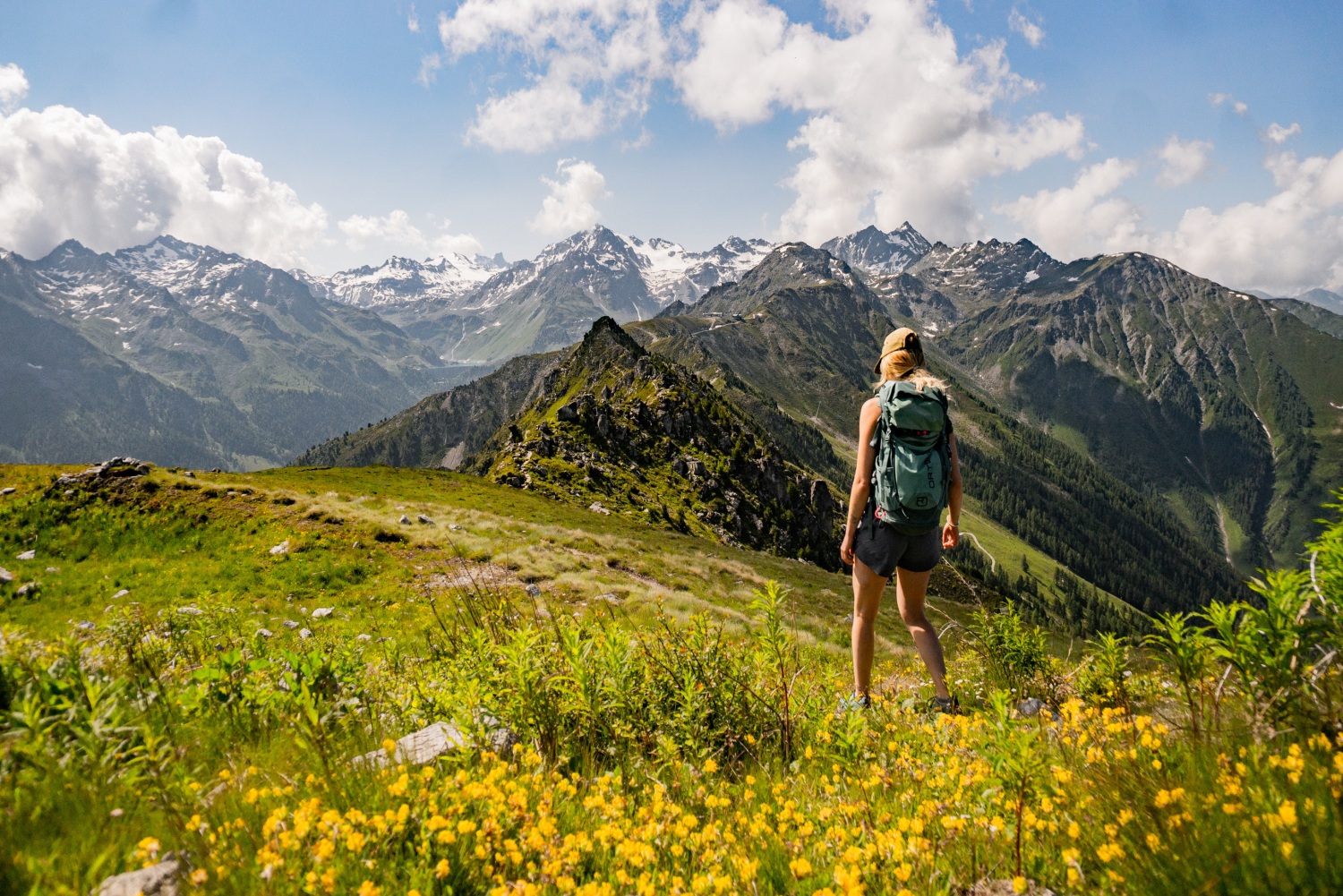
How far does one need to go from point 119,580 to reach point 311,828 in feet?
68.6

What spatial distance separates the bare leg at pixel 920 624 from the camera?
245 inches

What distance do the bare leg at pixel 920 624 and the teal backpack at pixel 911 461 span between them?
71cm

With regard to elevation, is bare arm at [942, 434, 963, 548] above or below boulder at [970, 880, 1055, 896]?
above

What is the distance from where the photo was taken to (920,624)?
6441 millimetres

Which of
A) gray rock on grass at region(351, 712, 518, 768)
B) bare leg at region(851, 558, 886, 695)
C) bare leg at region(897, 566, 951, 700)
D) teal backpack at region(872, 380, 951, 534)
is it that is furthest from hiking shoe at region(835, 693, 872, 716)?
gray rock on grass at region(351, 712, 518, 768)

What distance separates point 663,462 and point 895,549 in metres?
75.4

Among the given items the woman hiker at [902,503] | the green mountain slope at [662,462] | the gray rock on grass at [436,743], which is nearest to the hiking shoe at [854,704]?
the woman hiker at [902,503]

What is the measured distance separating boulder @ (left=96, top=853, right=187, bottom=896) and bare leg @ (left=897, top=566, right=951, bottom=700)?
5.72 metres

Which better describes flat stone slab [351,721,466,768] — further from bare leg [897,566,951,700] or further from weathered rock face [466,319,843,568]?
weathered rock face [466,319,843,568]

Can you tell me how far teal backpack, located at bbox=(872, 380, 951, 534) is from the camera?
5.84 m

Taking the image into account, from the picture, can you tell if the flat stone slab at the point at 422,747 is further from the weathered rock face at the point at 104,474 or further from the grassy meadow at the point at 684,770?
the weathered rock face at the point at 104,474

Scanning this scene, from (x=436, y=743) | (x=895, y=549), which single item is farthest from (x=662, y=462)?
(x=436, y=743)

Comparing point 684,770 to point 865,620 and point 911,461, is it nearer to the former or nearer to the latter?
point 865,620

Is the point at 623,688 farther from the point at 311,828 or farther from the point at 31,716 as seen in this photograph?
the point at 31,716
